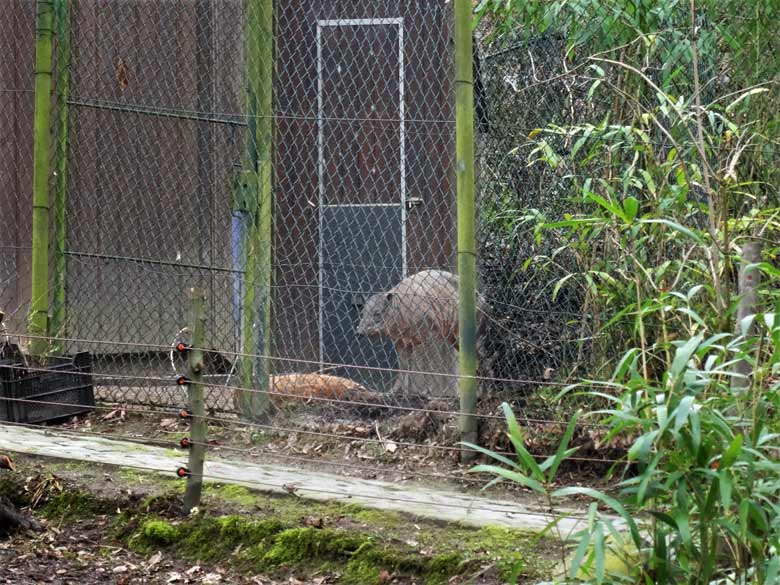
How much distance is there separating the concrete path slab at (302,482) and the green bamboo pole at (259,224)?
0.56 m

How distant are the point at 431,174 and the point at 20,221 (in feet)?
8.82

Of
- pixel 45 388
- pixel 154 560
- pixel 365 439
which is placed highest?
pixel 45 388

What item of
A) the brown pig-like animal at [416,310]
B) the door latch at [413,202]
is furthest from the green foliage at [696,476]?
the door latch at [413,202]

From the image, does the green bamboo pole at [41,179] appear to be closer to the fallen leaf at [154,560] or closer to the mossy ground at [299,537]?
the mossy ground at [299,537]

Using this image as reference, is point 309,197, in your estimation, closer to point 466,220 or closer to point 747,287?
point 466,220

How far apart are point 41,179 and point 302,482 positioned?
2495mm

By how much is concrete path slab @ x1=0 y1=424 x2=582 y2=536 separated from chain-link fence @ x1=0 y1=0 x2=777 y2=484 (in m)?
0.38

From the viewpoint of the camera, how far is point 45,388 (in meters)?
5.82

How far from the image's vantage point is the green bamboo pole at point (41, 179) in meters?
6.06

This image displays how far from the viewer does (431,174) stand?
620cm

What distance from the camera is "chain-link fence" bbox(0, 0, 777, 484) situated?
17.5 ft

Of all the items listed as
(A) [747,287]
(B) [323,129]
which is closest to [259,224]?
(B) [323,129]

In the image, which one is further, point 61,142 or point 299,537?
point 61,142

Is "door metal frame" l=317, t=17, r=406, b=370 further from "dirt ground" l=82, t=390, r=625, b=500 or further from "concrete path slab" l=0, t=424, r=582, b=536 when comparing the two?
"concrete path slab" l=0, t=424, r=582, b=536
